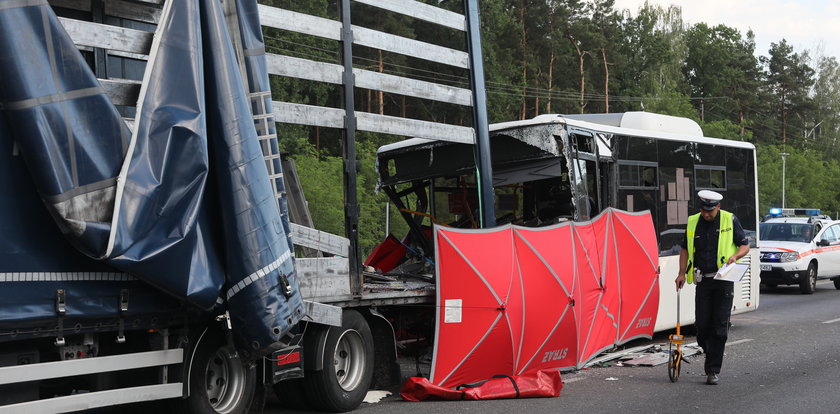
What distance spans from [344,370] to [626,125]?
6.85 meters

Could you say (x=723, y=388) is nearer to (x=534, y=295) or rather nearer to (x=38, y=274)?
(x=534, y=295)

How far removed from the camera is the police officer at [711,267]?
10.2 metres

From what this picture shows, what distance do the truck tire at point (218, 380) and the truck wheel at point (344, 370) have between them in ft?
2.50

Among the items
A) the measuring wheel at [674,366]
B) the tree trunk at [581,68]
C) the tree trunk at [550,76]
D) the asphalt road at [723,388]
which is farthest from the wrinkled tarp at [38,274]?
the tree trunk at [581,68]

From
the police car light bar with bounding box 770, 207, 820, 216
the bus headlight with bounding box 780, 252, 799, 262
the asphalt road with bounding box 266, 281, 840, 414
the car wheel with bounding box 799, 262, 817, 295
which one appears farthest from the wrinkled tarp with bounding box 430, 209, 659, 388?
the police car light bar with bounding box 770, 207, 820, 216

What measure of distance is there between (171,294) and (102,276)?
0.45 m

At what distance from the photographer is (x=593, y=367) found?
38.1ft

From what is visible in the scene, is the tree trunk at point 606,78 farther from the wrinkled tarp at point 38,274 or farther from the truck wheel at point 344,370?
the wrinkled tarp at point 38,274

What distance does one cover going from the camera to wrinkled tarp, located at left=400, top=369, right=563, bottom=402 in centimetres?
923

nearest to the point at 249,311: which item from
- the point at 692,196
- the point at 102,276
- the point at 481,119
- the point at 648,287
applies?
the point at 102,276

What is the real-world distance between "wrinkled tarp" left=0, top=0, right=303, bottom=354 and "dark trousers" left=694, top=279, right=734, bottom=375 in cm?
483

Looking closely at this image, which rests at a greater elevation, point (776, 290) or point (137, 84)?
point (137, 84)

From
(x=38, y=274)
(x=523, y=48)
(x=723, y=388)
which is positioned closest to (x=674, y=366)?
(x=723, y=388)

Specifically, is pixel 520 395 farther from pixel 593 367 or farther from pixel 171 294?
pixel 171 294
